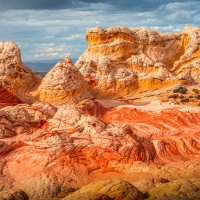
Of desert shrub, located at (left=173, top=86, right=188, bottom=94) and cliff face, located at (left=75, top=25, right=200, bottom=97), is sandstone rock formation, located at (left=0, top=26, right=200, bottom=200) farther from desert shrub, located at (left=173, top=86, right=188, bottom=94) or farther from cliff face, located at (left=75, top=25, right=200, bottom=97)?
cliff face, located at (left=75, top=25, right=200, bottom=97)

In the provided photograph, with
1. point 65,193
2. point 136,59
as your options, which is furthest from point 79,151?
point 136,59

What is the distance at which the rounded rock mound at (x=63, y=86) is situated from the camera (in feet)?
Answer: 66.8

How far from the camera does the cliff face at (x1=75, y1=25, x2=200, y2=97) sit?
25.8 metres

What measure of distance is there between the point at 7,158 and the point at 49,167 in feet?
4.85

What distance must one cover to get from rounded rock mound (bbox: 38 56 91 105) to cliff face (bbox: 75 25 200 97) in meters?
3.47

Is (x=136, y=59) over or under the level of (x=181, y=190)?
over

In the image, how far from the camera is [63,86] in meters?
20.5

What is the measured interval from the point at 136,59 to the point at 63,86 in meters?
9.12

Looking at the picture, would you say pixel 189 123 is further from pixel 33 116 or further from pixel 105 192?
pixel 105 192

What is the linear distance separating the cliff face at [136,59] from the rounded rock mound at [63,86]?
347 centimetres

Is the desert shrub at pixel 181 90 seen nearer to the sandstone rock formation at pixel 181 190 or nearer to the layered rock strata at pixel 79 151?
the layered rock strata at pixel 79 151

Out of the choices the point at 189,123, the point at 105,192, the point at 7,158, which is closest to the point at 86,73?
the point at 189,123

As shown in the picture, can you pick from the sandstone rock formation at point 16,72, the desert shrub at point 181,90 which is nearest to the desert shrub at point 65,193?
the sandstone rock formation at point 16,72

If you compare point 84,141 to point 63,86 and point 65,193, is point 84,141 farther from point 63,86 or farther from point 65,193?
point 63,86
